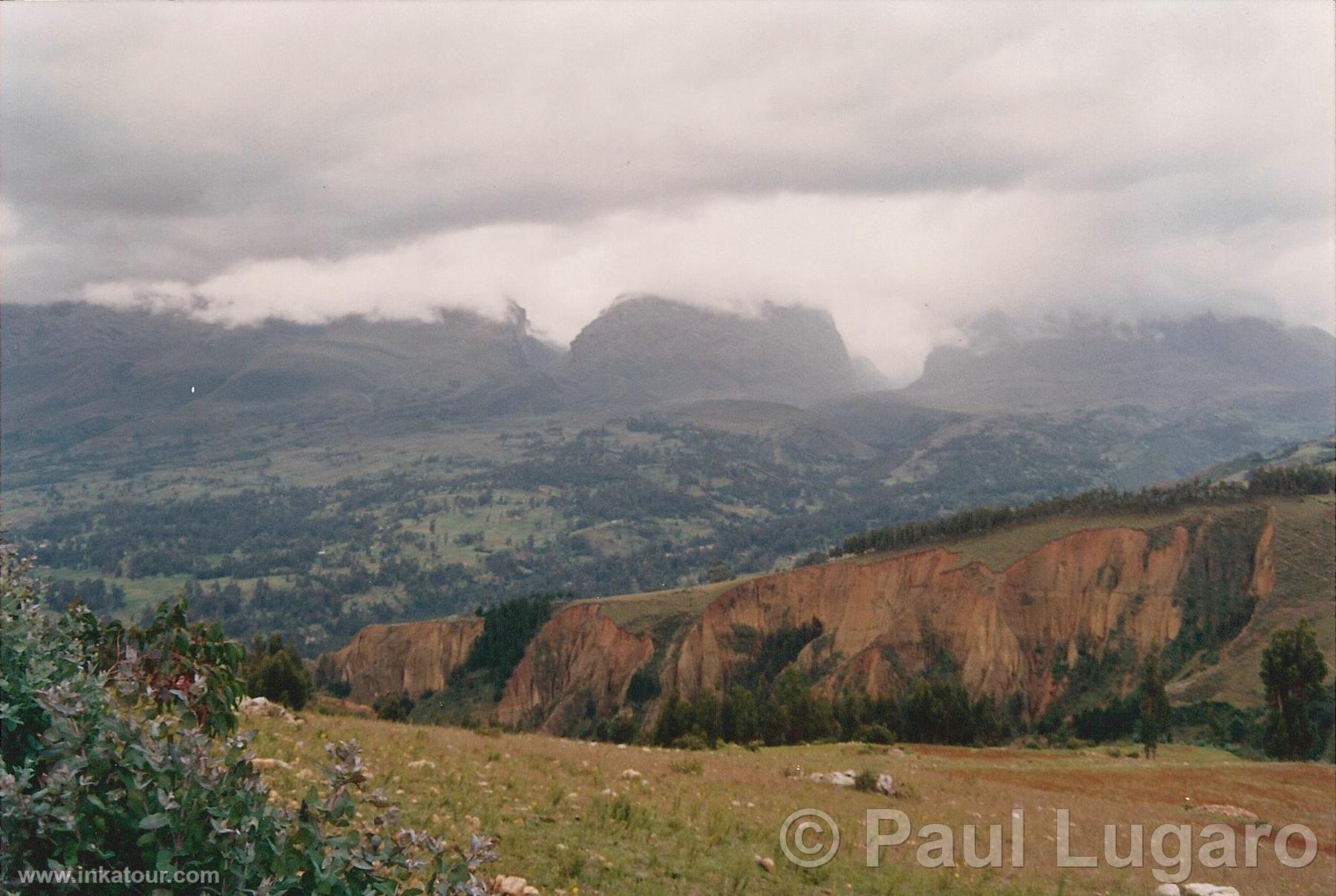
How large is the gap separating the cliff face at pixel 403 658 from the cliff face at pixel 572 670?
14.4 meters

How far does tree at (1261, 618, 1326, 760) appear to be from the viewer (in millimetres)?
51406

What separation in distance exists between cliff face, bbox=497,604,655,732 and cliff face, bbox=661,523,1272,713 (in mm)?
7553

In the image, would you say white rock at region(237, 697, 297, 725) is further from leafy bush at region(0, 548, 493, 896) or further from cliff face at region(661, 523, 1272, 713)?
cliff face at region(661, 523, 1272, 713)

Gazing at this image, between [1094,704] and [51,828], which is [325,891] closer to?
[51,828]

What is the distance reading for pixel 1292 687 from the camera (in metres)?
52.4

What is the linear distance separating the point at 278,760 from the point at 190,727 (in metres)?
10.5

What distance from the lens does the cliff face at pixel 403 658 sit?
124250mm

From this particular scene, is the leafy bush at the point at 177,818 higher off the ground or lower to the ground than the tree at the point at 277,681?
higher

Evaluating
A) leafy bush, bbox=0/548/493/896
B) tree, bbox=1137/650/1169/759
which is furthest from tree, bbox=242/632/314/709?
tree, bbox=1137/650/1169/759

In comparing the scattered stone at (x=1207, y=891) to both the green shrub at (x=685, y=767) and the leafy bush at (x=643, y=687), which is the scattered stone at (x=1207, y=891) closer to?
the green shrub at (x=685, y=767)

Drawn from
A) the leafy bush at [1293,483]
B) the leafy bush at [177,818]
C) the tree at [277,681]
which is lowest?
the tree at [277,681]

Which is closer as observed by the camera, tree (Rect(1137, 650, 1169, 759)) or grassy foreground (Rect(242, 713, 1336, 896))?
grassy foreground (Rect(242, 713, 1336, 896))

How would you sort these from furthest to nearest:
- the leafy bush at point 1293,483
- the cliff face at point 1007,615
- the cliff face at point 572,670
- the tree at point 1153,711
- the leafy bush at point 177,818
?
the cliff face at point 572,670 → the leafy bush at point 1293,483 → the cliff face at point 1007,615 → the tree at point 1153,711 → the leafy bush at point 177,818

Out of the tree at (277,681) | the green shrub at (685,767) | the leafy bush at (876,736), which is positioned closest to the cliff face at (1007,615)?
the leafy bush at (876,736)
